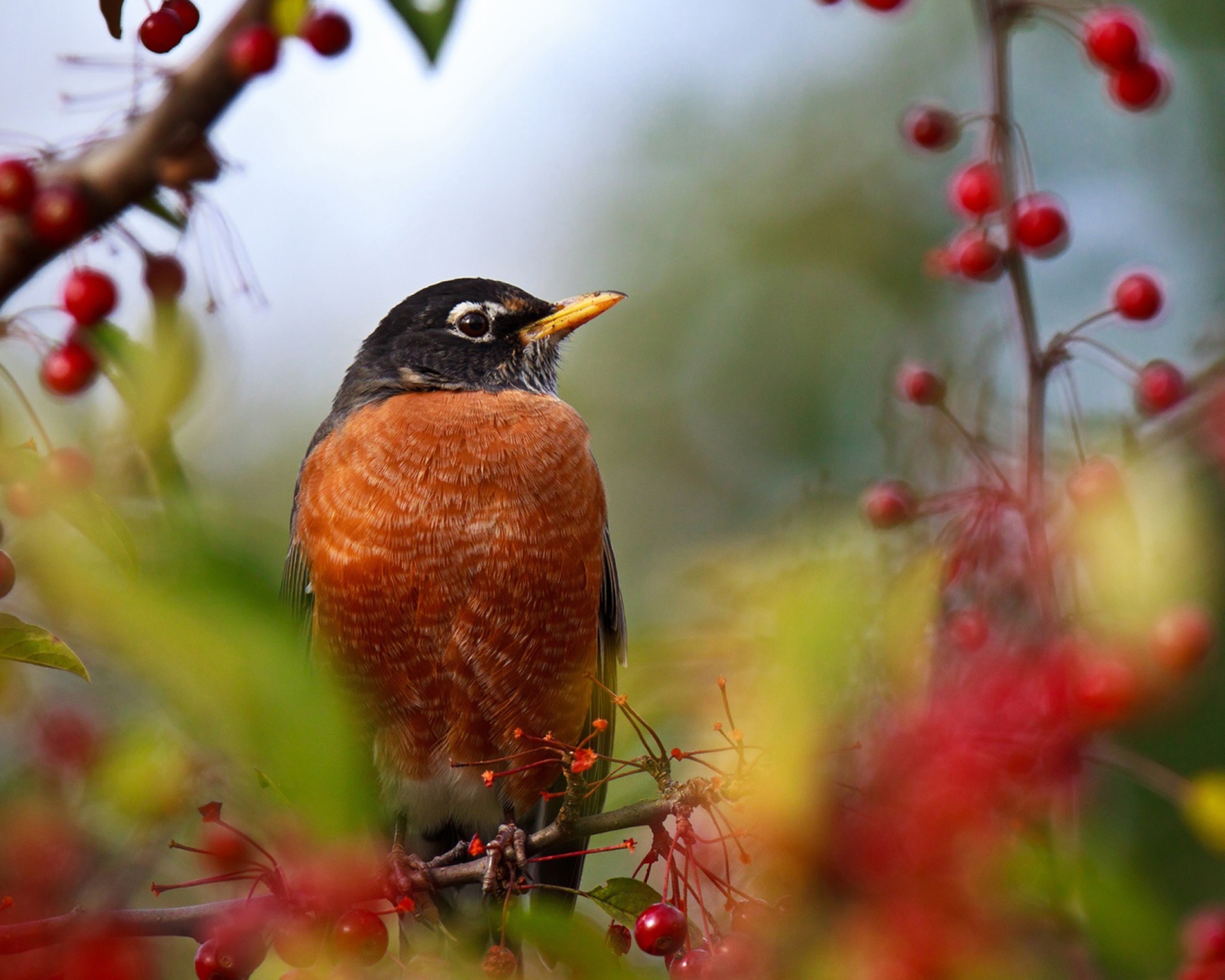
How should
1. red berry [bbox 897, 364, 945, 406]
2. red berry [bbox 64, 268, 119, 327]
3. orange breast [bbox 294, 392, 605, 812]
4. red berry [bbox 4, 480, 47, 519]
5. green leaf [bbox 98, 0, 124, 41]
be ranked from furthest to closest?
orange breast [bbox 294, 392, 605, 812] < red berry [bbox 897, 364, 945, 406] < red berry [bbox 64, 268, 119, 327] < red berry [bbox 4, 480, 47, 519] < green leaf [bbox 98, 0, 124, 41]

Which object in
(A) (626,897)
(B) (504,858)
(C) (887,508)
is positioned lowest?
(B) (504,858)

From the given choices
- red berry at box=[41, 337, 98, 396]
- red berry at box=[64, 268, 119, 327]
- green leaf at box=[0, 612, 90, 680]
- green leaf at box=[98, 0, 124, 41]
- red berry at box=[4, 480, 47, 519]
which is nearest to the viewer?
green leaf at box=[98, 0, 124, 41]

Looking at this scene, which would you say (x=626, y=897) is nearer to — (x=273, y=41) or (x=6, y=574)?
(x=6, y=574)

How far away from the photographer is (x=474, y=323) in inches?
193

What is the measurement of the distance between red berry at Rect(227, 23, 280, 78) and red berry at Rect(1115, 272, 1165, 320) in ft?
7.14

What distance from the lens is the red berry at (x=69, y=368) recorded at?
2.82 m

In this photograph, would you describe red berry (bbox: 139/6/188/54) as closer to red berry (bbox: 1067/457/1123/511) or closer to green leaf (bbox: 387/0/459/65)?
green leaf (bbox: 387/0/459/65)

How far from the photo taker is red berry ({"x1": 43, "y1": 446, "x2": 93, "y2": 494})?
184 centimetres

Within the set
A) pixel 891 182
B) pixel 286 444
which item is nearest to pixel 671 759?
pixel 286 444

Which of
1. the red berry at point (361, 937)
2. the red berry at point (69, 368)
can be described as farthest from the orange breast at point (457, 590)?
the red berry at point (361, 937)

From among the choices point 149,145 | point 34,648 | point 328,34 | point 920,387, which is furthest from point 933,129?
point 34,648

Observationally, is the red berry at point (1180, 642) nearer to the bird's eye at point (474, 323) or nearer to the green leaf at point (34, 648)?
the green leaf at point (34, 648)

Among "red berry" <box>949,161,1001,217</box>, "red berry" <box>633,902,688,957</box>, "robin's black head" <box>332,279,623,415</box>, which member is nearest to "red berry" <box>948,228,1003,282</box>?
"red berry" <box>949,161,1001,217</box>

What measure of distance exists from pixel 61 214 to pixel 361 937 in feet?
4.46
